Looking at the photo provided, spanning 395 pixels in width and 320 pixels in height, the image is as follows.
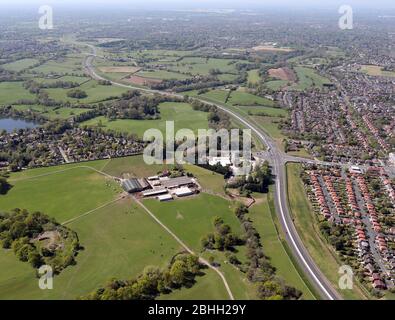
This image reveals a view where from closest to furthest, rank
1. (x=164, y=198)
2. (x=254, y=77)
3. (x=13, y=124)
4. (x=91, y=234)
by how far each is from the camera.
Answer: (x=91, y=234)
(x=164, y=198)
(x=13, y=124)
(x=254, y=77)

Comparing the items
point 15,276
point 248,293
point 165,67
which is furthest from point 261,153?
point 165,67

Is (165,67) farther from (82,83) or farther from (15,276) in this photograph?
(15,276)

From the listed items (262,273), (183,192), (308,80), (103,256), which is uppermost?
(308,80)

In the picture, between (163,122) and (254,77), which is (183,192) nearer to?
(163,122)

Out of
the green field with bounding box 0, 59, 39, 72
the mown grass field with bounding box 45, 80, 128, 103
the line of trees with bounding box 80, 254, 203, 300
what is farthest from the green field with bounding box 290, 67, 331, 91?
the green field with bounding box 0, 59, 39, 72

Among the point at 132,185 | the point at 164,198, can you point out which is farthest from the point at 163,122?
the point at 164,198

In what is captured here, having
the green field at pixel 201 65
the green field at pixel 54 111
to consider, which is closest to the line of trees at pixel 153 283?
the green field at pixel 54 111

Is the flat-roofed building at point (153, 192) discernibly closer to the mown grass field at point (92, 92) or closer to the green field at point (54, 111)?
the green field at point (54, 111)
